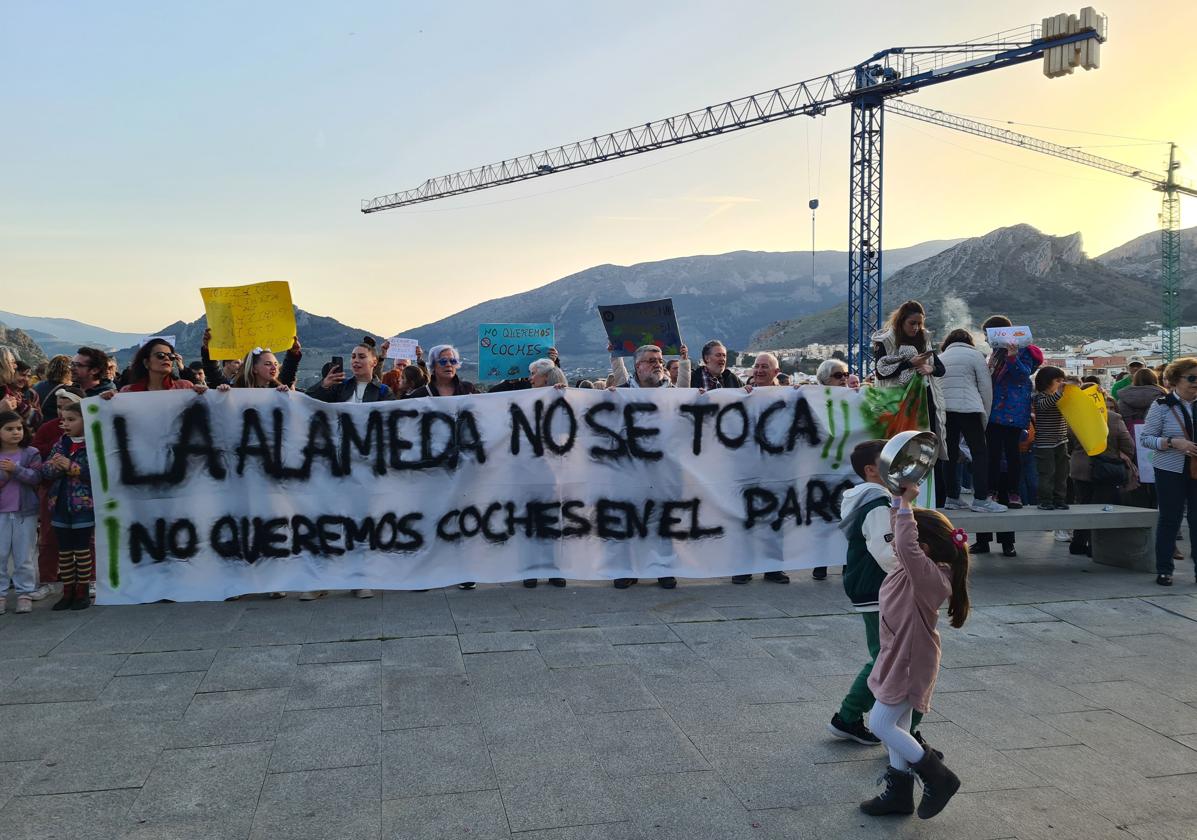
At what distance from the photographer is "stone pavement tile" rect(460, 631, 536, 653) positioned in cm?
Result: 525

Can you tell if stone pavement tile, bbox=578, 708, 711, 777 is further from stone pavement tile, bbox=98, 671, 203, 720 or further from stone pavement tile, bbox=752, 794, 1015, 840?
stone pavement tile, bbox=98, 671, 203, 720

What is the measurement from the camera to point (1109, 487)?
28.3 ft

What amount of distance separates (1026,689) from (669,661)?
2.03m

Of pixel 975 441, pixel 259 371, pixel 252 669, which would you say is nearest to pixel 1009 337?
pixel 975 441

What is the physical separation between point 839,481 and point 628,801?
4.48 m

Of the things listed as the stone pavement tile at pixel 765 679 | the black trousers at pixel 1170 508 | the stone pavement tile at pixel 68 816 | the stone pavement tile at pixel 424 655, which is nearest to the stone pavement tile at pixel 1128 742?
the stone pavement tile at pixel 765 679

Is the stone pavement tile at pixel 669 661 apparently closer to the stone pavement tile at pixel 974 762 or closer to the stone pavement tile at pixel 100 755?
the stone pavement tile at pixel 974 762

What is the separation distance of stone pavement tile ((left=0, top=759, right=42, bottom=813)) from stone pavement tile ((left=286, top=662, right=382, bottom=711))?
1100 millimetres

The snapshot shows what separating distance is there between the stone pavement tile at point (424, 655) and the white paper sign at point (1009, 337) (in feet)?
18.4

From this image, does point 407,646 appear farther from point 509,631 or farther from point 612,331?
point 612,331

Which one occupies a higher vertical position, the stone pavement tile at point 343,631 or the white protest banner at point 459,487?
the white protest banner at point 459,487

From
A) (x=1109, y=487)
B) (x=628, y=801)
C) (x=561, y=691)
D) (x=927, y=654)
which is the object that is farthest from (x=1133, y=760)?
(x=1109, y=487)

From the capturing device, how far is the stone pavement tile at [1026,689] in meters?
4.53

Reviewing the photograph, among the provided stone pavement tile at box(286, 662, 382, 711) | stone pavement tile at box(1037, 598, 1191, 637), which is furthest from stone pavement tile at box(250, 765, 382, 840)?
stone pavement tile at box(1037, 598, 1191, 637)
